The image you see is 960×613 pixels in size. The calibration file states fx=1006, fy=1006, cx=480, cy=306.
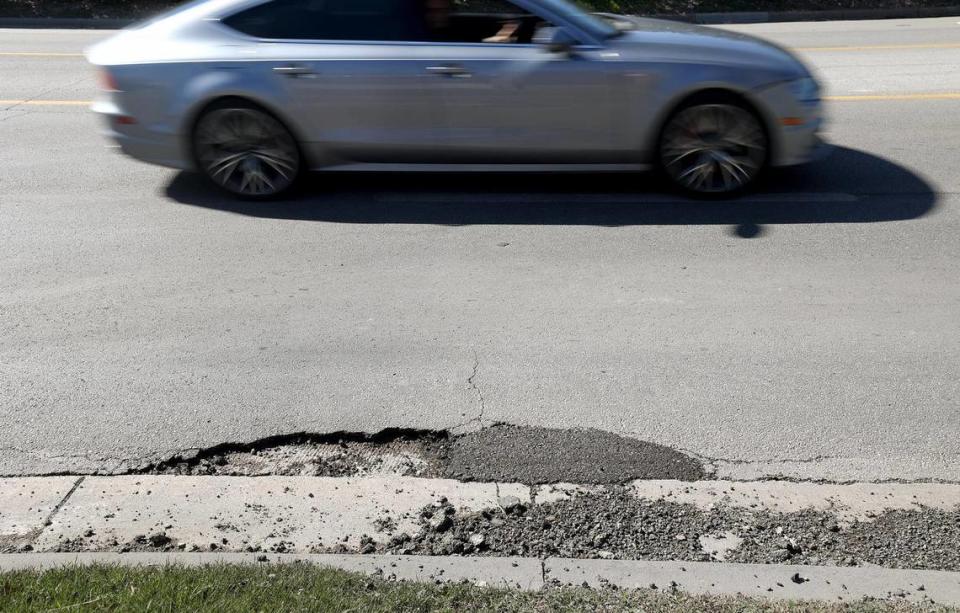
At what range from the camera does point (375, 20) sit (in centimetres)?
772

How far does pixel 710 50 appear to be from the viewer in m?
7.62

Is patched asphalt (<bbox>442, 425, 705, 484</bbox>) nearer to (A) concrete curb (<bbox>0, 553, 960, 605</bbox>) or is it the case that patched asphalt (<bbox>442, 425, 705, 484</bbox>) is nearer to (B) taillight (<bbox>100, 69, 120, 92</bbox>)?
(A) concrete curb (<bbox>0, 553, 960, 605</bbox>)

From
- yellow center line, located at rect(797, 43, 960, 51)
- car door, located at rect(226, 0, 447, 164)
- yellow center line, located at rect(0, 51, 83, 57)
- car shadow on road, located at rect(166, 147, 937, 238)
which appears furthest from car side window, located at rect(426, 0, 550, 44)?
yellow center line, located at rect(0, 51, 83, 57)

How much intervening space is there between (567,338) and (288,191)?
3.21 metres

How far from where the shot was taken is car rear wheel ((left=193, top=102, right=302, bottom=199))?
780 cm

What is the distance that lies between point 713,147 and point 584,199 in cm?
106

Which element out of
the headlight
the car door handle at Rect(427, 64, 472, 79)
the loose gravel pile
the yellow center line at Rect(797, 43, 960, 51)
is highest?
the car door handle at Rect(427, 64, 472, 79)

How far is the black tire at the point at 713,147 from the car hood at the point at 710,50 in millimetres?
301

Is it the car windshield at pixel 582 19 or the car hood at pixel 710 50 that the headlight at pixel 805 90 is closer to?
the car hood at pixel 710 50

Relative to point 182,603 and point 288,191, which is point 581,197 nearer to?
point 288,191

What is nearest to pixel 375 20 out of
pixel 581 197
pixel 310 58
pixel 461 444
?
pixel 310 58

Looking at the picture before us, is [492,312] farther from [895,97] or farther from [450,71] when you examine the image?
[895,97]

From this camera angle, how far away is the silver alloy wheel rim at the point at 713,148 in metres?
7.64

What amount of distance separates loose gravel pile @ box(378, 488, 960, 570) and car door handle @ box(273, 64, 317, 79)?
173 inches
